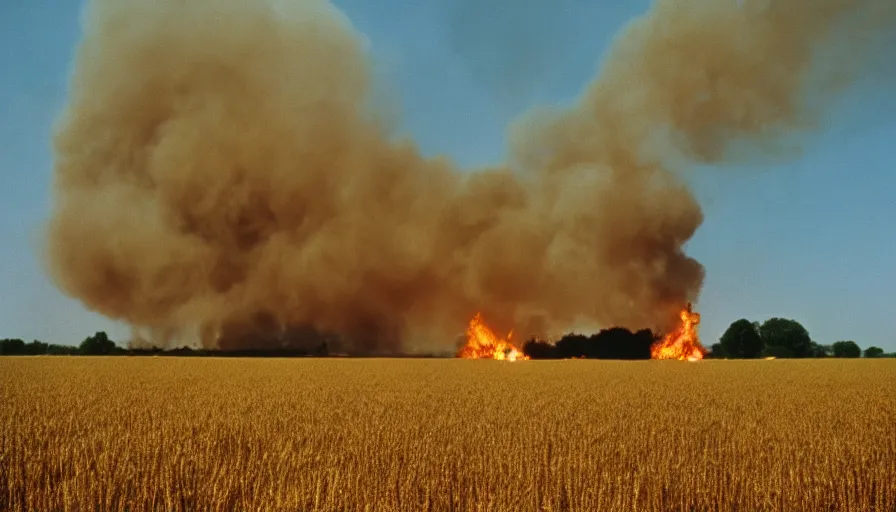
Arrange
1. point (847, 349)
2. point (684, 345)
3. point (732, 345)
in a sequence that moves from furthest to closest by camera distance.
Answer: point (847, 349)
point (732, 345)
point (684, 345)

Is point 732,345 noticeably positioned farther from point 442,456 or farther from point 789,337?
point 442,456

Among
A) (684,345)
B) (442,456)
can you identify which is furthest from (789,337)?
(442,456)

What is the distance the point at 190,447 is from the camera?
1083cm

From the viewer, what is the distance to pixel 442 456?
1013 centimetres

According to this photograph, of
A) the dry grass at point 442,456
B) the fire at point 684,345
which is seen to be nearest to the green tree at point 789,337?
the fire at point 684,345

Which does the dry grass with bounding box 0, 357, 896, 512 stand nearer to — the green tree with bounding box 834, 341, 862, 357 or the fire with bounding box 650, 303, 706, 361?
the fire with bounding box 650, 303, 706, 361

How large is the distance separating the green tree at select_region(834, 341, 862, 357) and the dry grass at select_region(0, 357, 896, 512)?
370 feet

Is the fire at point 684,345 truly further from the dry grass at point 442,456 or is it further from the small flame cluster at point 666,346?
the dry grass at point 442,456

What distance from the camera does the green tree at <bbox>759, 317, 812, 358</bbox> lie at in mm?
106500

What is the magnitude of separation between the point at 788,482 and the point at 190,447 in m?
8.03

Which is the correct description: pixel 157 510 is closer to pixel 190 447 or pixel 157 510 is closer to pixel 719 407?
pixel 190 447

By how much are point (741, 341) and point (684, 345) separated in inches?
1189

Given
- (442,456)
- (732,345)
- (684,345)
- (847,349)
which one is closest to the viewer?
(442,456)

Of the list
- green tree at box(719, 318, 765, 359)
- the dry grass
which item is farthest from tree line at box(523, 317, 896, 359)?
the dry grass
